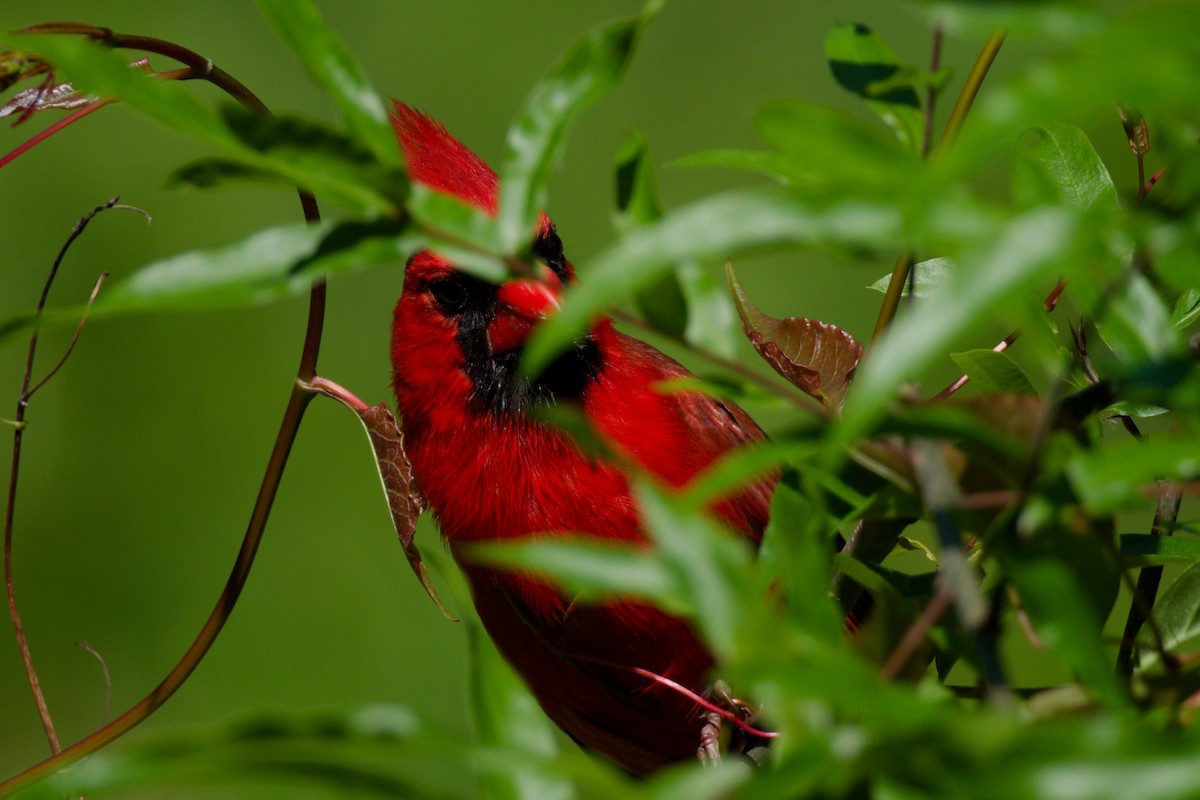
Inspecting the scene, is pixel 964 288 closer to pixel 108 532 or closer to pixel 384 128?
pixel 384 128

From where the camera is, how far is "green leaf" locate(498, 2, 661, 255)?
0.67m

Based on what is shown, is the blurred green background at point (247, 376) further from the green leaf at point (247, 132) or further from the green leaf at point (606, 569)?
the green leaf at point (606, 569)

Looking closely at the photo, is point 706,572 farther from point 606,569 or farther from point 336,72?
point 336,72

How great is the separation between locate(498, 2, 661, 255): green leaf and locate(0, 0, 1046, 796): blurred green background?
350cm

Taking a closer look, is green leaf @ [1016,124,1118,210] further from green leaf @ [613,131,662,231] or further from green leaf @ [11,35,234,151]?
green leaf @ [11,35,234,151]

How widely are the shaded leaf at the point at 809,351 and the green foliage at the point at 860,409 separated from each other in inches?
15.8

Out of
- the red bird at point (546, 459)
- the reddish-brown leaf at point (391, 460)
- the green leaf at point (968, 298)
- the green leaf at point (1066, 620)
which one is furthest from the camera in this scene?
the red bird at point (546, 459)

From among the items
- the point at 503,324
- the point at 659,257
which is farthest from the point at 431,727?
the point at 503,324

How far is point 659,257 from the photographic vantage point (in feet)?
1.79

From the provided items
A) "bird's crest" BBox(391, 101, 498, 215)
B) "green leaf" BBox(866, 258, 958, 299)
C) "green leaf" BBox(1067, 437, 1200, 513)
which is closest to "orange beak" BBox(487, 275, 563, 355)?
"bird's crest" BBox(391, 101, 498, 215)

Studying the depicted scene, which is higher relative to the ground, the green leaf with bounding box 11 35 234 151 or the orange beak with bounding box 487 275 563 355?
the green leaf with bounding box 11 35 234 151

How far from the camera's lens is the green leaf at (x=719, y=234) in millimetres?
541

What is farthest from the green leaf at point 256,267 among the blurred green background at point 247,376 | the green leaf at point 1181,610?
the blurred green background at point 247,376

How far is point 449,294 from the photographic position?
1.99 m
